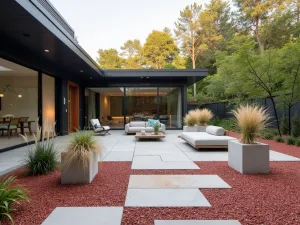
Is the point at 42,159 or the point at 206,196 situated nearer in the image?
the point at 206,196

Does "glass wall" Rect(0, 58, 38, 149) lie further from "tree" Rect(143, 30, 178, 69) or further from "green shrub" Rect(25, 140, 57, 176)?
"tree" Rect(143, 30, 178, 69)

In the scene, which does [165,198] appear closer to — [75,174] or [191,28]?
[75,174]

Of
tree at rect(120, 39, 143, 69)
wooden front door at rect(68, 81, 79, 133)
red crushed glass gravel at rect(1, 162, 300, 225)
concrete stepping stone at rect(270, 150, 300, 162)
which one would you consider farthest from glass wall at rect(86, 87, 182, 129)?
tree at rect(120, 39, 143, 69)

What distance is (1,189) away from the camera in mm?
2666

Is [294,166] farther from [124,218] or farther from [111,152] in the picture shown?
[111,152]

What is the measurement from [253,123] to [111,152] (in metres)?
3.79

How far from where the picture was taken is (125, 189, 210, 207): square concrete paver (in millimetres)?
2912

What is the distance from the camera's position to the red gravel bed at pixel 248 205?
2545 millimetres

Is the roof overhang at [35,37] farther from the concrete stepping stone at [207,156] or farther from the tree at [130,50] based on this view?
the tree at [130,50]

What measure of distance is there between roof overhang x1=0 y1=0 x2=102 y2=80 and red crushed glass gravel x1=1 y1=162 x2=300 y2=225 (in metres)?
2.97

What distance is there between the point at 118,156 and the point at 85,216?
3435mm

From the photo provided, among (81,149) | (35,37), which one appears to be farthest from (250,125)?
(35,37)

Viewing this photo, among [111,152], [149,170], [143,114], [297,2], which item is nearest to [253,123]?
[149,170]

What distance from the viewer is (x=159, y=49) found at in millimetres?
26641
